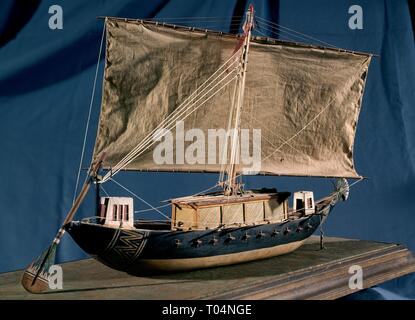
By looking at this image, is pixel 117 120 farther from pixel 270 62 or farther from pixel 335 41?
pixel 335 41

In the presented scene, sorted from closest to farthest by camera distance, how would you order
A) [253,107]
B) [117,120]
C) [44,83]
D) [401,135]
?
[117,120]
[253,107]
[44,83]
[401,135]

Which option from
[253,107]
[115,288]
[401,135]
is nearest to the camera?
[115,288]

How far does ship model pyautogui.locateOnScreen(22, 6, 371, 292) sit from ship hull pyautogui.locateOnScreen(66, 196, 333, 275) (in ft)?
0.04

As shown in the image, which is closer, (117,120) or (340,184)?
(117,120)

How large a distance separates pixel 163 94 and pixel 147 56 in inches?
18.6

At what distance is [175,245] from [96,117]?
121 inches

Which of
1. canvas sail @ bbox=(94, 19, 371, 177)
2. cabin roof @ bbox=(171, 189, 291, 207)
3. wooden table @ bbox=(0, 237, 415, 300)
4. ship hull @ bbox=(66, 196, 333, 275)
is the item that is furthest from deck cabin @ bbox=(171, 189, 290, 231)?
canvas sail @ bbox=(94, 19, 371, 177)

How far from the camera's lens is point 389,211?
30.5 ft

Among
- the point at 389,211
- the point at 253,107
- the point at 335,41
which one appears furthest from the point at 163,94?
the point at 389,211

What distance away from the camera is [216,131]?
777 centimetres

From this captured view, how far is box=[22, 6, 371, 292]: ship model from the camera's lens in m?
6.12

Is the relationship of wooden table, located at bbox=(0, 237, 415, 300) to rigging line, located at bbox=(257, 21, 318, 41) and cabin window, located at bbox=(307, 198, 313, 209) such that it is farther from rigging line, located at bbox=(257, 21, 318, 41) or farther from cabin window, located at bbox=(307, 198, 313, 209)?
rigging line, located at bbox=(257, 21, 318, 41)

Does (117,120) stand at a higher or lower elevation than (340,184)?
higher

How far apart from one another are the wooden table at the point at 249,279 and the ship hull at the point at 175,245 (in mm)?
103
